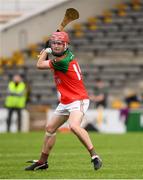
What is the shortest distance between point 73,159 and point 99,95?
16397mm

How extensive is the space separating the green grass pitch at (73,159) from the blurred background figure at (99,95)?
7344 mm

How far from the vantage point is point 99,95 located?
31531mm

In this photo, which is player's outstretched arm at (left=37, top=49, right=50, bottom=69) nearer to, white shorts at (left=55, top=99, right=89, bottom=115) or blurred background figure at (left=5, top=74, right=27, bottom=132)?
white shorts at (left=55, top=99, right=89, bottom=115)

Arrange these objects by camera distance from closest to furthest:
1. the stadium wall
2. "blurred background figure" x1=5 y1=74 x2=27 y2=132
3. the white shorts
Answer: the white shorts → "blurred background figure" x1=5 y1=74 x2=27 y2=132 → the stadium wall

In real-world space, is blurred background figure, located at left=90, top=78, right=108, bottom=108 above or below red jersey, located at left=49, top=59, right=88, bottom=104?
below

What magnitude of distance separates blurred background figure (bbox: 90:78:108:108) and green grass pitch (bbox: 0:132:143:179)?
7.34 m

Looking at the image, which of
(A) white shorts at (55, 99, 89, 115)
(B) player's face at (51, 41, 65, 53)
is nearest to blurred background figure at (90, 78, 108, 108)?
(A) white shorts at (55, 99, 89, 115)

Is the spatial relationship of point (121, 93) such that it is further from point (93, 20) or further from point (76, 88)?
point (76, 88)

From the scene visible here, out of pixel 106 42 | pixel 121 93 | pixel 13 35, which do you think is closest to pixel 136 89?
pixel 121 93

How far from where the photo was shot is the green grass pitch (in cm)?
1169

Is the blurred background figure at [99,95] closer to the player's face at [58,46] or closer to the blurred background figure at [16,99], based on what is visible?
the blurred background figure at [16,99]

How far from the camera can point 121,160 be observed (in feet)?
48.8

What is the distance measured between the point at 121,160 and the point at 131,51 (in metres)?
20.3

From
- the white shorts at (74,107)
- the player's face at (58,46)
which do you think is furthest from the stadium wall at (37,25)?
the player's face at (58,46)
